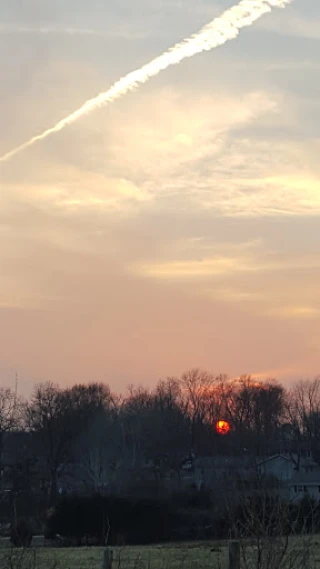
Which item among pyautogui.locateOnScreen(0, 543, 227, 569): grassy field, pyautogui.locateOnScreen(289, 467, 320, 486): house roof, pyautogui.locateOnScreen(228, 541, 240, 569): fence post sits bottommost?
pyautogui.locateOnScreen(0, 543, 227, 569): grassy field

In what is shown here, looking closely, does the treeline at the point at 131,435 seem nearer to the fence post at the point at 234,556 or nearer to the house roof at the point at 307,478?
the house roof at the point at 307,478

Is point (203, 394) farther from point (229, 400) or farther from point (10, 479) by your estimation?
point (10, 479)

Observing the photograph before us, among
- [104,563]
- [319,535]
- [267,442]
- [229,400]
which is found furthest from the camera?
[229,400]

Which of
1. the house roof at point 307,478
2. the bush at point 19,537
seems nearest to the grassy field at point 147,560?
the bush at point 19,537

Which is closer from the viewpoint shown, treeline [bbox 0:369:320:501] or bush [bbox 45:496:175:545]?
bush [bbox 45:496:175:545]

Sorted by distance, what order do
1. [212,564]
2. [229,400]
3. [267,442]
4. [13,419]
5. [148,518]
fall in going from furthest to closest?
[229,400], [267,442], [13,419], [148,518], [212,564]

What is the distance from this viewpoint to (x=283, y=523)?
1009cm

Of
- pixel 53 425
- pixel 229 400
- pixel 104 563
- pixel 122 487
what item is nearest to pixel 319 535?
pixel 122 487

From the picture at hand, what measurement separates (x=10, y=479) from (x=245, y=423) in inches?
1763

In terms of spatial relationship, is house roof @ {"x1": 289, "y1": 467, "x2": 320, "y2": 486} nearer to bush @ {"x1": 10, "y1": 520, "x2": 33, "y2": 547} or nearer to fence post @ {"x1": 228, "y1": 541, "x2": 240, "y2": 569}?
bush @ {"x1": 10, "y1": 520, "x2": 33, "y2": 547}

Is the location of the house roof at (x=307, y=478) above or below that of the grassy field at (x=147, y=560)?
above

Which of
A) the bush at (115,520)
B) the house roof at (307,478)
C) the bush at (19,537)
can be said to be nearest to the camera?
the bush at (19,537)

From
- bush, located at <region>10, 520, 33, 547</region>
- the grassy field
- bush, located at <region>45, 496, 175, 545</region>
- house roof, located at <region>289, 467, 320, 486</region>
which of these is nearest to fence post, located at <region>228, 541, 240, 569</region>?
bush, located at <region>10, 520, 33, 547</region>

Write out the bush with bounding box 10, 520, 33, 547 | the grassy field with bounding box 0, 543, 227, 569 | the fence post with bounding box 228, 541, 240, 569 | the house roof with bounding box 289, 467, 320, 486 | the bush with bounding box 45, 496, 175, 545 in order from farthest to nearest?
the house roof with bounding box 289, 467, 320, 486 → the bush with bounding box 45, 496, 175, 545 → the grassy field with bounding box 0, 543, 227, 569 → the bush with bounding box 10, 520, 33, 547 → the fence post with bounding box 228, 541, 240, 569
